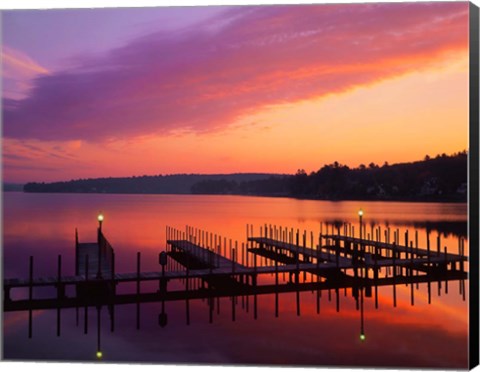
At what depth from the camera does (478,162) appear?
6207mm

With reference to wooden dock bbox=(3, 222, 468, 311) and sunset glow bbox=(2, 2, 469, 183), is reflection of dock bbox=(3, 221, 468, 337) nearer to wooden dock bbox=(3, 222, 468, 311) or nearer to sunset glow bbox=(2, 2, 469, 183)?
wooden dock bbox=(3, 222, 468, 311)

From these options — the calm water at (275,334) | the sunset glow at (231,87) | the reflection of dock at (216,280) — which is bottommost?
the calm water at (275,334)

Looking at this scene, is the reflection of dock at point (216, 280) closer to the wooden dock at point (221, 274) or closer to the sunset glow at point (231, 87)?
the wooden dock at point (221, 274)

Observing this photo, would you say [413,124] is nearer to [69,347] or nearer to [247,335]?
[247,335]

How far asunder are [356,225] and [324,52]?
21203mm

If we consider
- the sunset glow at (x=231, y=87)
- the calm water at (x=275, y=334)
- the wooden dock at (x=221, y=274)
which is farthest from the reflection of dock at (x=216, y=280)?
the sunset glow at (x=231, y=87)

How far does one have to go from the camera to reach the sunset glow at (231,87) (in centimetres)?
760

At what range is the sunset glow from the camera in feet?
24.9

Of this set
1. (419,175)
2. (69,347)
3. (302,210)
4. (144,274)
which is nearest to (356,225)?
(302,210)

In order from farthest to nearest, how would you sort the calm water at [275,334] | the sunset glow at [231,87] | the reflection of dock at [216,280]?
the reflection of dock at [216,280]
the sunset glow at [231,87]
the calm water at [275,334]

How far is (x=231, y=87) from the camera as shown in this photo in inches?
446

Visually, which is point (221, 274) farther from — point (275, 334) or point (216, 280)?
point (275, 334)

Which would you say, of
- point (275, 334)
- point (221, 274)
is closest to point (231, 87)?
point (221, 274)

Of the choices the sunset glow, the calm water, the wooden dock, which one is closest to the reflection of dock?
the wooden dock
